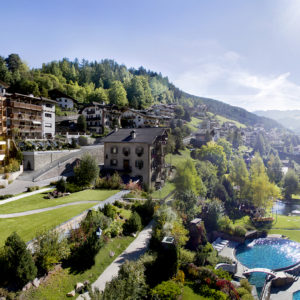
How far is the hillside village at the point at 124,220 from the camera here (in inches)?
601

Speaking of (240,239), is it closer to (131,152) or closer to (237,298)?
(237,298)

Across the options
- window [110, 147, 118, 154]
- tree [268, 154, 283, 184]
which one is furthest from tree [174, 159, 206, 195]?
tree [268, 154, 283, 184]

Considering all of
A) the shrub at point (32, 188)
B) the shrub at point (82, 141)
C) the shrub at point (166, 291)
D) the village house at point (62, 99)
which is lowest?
the shrub at point (166, 291)

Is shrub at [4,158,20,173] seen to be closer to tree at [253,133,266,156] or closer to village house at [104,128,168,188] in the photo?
village house at [104,128,168,188]

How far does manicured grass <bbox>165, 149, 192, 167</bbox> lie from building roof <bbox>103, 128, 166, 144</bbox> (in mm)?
18811

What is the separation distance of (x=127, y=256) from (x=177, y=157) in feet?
184

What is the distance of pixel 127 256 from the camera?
1956 centimetres

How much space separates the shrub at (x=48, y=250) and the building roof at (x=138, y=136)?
29057 mm

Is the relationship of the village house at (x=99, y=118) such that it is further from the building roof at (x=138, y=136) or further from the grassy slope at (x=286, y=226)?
the grassy slope at (x=286, y=226)

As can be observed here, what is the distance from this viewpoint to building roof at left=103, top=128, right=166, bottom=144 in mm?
45062

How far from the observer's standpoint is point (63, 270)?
1605cm

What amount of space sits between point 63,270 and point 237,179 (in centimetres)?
4906

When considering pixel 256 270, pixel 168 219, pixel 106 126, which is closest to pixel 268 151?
pixel 106 126

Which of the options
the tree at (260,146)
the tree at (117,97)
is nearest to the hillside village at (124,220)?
the tree at (117,97)
